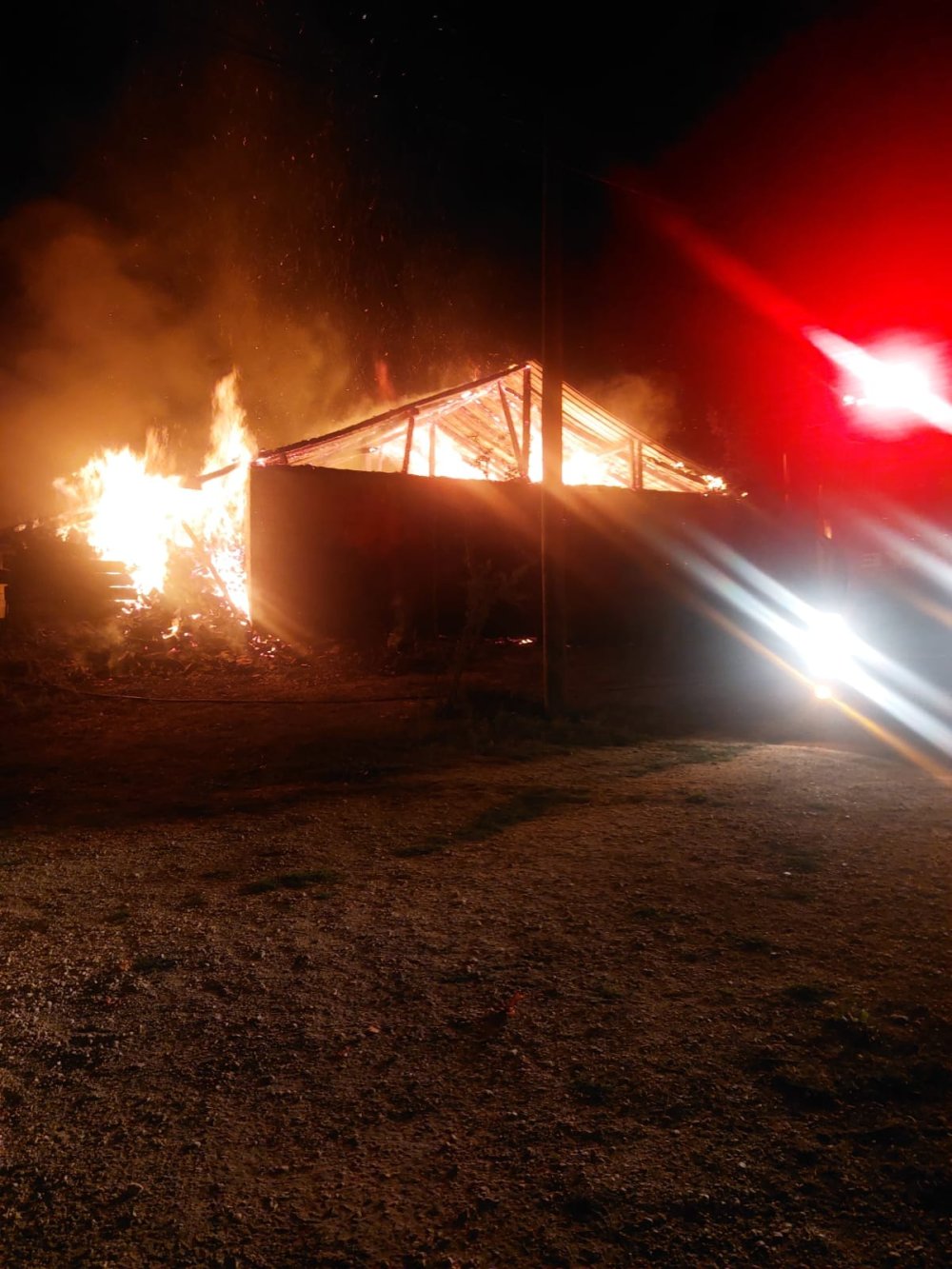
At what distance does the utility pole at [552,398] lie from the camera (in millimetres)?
9023

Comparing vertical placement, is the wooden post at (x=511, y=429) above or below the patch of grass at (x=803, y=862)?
above

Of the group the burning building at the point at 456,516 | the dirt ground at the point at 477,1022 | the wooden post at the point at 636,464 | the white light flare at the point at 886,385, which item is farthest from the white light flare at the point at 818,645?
the white light flare at the point at 886,385

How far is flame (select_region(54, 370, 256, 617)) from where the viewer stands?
51.0 ft

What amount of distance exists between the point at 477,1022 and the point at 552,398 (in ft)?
23.8

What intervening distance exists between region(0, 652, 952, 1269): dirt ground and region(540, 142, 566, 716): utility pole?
2791 millimetres

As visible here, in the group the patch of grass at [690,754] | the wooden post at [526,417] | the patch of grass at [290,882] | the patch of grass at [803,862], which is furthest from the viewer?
the wooden post at [526,417]

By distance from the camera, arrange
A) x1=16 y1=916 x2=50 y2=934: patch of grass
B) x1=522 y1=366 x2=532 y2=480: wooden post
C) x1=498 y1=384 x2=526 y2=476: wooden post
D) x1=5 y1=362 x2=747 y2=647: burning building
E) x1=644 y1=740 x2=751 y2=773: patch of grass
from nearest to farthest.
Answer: x1=16 y1=916 x2=50 y2=934: patch of grass → x1=644 y1=740 x2=751 y2=773: patch of grass → x1=5 y1=362 x2=747 y2=647: burning building → x1=498 y1=384 x2=526 y2=476: wooden post → x1=522 y1=366 x2=532 y2=480: wooden post

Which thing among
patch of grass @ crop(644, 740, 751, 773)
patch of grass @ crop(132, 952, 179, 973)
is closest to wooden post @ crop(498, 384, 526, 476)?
patch of grass @ crop(644, 740, 751, 773)

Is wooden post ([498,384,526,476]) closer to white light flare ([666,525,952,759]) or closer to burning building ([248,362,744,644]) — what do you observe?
burning building ([248,362,744,644])

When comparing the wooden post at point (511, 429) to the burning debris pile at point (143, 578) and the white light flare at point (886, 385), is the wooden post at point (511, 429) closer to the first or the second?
the burning debris pile at point (143, 578)

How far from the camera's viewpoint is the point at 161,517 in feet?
55.1

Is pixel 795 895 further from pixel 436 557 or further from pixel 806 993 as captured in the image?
pixel 436 557

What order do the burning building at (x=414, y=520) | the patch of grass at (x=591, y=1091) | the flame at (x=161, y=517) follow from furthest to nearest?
the flame at (x=161, y=517)
the burning building at (x=414, y=520)
the patch of grass at (x=591, y=1091)

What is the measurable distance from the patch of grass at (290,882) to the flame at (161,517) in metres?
10.9
